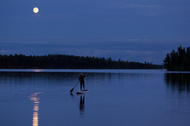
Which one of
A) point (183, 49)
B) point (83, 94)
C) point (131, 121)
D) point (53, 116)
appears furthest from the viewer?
point (183, 49)

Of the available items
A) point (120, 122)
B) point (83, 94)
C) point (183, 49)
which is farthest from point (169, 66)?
point (120, 122)

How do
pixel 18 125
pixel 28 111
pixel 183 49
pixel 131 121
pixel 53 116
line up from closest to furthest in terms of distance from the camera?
pixel 18 125, pixel 131 121, pixel 53 116, pixel 28 111, pixel 183 49

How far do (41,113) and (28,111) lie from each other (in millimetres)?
1033

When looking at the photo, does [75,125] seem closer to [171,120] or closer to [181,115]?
[171,120]

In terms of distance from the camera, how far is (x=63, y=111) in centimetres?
1548

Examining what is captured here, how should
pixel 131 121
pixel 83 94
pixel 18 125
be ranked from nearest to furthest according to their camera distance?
pixel 18 125 < pixel 131 121 < pixel 83 94

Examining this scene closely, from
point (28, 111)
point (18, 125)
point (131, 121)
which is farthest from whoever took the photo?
point (28, 111)

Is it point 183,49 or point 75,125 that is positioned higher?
point 183,49

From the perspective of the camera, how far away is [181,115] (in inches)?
561

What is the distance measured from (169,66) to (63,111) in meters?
183

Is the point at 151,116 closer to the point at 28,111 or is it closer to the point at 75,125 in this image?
the point at 75,125

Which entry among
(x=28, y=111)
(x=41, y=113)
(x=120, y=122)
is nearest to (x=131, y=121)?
(x=120, y=122)

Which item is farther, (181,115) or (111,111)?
(111,111)

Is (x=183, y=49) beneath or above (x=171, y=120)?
above
